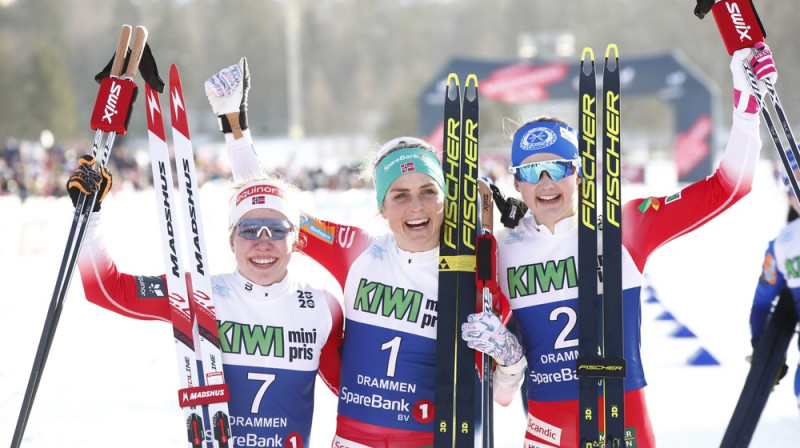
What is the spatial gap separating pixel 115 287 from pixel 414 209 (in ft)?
3.62

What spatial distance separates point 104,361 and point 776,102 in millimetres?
5160

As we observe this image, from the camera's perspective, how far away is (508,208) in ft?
9.81

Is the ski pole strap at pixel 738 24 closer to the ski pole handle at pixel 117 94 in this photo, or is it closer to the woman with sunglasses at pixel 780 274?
the woman with sunglasses at pixel 780 274

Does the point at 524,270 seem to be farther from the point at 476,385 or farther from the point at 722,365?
the point at 722,365

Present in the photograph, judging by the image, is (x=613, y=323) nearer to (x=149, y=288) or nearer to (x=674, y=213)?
(x=674, y=213)

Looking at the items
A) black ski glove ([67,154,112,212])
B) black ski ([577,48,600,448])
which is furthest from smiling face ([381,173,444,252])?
black ski glove ([67,154,112,212])

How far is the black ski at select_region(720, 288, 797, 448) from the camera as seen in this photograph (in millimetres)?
3100

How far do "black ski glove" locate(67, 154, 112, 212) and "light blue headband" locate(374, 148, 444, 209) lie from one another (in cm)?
104

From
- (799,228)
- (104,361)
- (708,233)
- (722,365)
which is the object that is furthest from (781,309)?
(708,233)

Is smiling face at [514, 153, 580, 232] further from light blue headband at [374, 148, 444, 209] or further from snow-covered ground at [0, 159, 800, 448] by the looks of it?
snow-covered ground at [0, 159, 800, 448]

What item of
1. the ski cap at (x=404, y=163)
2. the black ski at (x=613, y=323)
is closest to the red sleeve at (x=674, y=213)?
the black ski at (x=613, y=323)

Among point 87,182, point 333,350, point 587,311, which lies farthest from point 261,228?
point 587,311

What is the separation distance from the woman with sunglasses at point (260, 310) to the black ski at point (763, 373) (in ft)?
5.25

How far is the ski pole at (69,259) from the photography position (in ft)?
9.75
